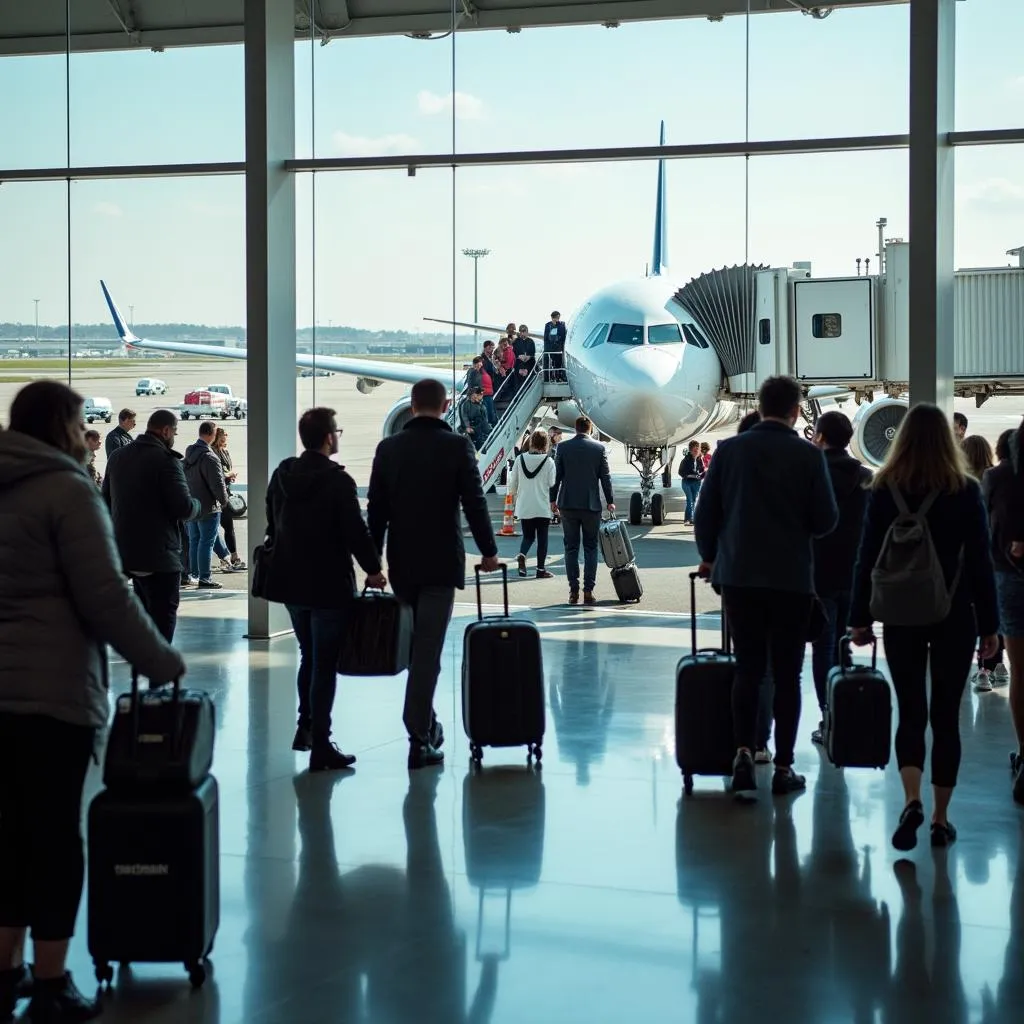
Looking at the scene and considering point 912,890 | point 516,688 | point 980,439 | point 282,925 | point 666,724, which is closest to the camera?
point 282,925

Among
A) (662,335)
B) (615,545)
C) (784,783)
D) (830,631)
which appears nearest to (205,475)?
(615,545)

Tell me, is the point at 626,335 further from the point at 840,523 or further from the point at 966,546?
the point at 966,546

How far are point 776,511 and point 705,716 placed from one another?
2.95 feet

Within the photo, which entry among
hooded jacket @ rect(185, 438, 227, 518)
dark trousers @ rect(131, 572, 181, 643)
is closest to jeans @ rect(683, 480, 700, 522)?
hooded jacket @ rect(185, 438, 227, 518)

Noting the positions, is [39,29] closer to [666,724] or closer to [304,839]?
[666,724]

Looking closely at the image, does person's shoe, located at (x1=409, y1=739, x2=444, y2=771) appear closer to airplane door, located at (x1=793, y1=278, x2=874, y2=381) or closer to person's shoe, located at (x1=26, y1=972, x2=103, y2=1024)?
person's shoe, located at (x1=26, y1=972, x2=103, y2=1024)

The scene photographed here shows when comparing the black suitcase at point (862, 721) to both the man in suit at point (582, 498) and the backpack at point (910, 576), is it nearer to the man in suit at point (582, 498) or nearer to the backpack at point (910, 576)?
the backpack at point (910, 576)

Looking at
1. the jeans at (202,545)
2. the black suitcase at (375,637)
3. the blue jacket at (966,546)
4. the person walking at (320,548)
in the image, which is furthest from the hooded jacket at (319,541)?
the jeans at (202,545)

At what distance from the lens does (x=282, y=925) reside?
4348mm

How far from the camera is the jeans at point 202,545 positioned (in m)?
13.2

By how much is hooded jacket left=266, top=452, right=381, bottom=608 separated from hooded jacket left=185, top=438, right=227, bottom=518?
220 inches

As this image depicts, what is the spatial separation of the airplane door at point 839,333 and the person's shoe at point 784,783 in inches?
219

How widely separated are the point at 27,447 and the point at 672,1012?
213cm

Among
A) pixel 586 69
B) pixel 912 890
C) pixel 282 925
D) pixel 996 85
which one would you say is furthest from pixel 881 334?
pixel 282 925
